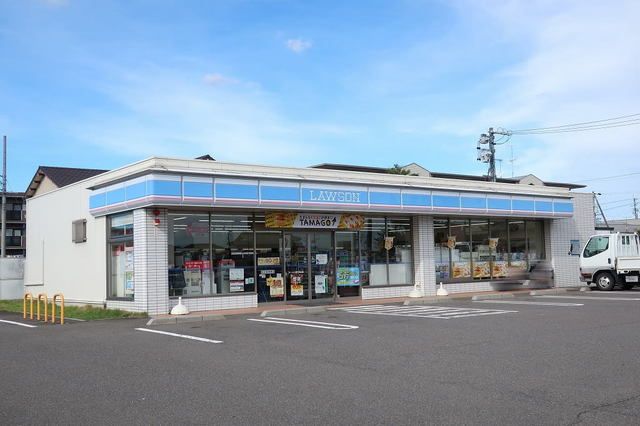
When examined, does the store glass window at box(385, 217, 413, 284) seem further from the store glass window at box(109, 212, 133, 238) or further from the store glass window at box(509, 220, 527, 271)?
the store glass window at box(109, 212, 133, 238)

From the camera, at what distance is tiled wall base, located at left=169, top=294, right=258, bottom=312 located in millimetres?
18000

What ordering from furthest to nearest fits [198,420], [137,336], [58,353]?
[137,336], [58,353], [198,420]

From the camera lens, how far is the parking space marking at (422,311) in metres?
16.0

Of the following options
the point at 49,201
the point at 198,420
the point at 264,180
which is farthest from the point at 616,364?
the point at 49,201

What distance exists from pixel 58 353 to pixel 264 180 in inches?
348

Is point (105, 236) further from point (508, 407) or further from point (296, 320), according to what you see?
point (508, 407)

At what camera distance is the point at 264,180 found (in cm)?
1838

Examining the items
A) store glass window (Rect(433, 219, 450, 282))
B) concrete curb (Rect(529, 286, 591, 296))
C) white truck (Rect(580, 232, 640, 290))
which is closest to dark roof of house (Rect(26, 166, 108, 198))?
store glass window (Rect(433, 219, 450, 282))

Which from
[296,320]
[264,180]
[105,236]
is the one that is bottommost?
[296,320]

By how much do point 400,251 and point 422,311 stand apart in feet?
19.1

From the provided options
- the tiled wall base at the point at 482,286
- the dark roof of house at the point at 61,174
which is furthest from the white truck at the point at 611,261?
the dark roof of house at the point at 61,174

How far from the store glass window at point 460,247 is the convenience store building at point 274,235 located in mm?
47

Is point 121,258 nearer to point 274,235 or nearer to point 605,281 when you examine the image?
point 274,235

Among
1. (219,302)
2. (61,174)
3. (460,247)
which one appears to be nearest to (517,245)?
(460,247)
